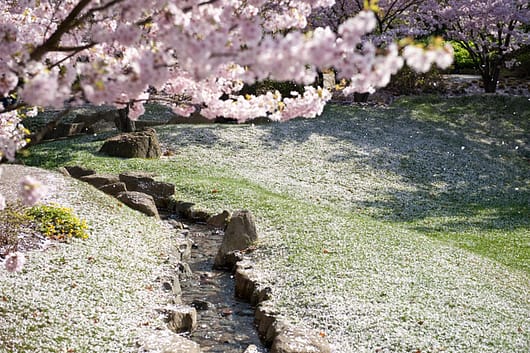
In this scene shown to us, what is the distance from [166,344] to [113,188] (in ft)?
30.6

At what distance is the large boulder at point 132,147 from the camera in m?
23.1

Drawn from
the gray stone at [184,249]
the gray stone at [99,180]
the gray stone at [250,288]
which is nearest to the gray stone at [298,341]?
the gray stone at [250,288]

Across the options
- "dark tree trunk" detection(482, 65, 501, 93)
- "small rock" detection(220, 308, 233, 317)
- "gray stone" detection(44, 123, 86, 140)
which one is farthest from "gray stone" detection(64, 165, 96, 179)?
"dark tree trunk" detection(482, 65, 501, 93)

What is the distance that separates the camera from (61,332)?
30.2 ft

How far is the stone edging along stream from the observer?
9422 millimetres

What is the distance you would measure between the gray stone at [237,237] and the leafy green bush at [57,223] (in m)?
3.08

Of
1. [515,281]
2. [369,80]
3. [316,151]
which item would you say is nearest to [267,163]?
[316,151]

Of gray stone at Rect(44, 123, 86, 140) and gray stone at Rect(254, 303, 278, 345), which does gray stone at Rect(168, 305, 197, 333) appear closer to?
gray stone at Rect(254, 303, 278, 345)

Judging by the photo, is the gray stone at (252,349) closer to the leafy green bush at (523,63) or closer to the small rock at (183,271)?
the small rock at (183,271)

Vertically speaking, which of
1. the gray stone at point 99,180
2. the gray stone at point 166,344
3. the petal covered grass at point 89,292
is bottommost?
the gray stone at point 166,344

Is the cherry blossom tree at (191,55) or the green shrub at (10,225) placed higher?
the cherry blossom tree at (191,55)

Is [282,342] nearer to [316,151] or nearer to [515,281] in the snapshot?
[515,281]

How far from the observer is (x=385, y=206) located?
20562 mm

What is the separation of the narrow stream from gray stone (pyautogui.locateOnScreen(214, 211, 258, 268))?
0.35m
